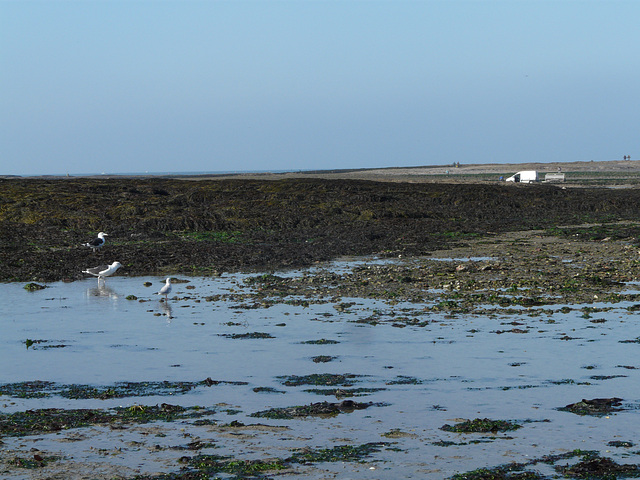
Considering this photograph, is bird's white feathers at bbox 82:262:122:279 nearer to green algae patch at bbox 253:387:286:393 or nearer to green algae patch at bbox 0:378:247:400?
green algae patch at bbox 0:378:247:400

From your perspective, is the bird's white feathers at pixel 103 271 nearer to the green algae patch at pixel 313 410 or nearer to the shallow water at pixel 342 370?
the shallow water at pixel 342 370

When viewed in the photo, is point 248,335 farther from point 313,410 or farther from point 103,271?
point 103,271

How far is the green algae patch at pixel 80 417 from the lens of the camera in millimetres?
9094

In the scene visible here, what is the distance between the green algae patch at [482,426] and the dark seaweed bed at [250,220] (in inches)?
578

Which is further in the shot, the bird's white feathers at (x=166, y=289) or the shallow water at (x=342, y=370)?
the bird's white feathers at (x=166, y=289)

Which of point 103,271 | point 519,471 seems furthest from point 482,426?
point 103,271

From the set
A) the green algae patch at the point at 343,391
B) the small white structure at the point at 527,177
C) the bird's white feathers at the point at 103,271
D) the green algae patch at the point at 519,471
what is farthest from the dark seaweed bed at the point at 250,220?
the green algae patch at the point at 519,471

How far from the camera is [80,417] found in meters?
9.52

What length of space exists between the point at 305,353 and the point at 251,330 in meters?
2.21

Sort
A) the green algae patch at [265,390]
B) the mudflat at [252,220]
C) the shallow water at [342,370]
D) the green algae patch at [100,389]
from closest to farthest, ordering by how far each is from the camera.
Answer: the shallow water at [342,370] → the green algae patch at [100,389] → the green algae patch at [265,390] → the mudflat at [252,220]

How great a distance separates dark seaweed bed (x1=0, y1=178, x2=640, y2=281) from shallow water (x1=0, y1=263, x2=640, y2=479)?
242 inches

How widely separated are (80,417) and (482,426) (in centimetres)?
476

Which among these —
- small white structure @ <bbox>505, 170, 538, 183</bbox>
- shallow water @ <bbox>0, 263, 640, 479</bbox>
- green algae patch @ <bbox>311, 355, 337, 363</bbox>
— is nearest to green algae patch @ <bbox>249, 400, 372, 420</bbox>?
shallow water @ <bbox>0, 263, 640, 479</bbox>

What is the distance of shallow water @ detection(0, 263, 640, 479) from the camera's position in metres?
8.41
